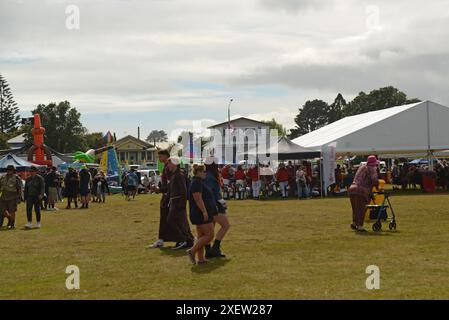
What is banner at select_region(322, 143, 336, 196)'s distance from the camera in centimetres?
3275

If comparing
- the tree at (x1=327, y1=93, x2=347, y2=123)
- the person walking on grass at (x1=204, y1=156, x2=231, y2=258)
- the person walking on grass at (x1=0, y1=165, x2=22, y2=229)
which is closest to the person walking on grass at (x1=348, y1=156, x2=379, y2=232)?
the person walking on grass at (x1=204, y1=156, x2=231, y2=258)

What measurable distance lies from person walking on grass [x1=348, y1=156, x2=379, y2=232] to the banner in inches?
675

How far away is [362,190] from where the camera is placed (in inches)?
607

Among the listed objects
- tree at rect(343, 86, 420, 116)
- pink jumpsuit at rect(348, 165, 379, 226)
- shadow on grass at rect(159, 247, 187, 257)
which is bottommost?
shadow on grass at rect(159, 247, 187, 257)

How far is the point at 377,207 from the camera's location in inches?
638

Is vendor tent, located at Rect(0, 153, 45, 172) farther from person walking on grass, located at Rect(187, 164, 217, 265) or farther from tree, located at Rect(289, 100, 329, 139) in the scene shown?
tree, located at Rect(289, 100, 329, 139)

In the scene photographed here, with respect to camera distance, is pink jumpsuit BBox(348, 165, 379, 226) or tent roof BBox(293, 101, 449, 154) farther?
tent roof BBox(293, 101, 449, 154)

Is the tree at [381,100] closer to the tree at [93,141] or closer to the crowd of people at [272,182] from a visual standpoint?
the tree at [93,141]

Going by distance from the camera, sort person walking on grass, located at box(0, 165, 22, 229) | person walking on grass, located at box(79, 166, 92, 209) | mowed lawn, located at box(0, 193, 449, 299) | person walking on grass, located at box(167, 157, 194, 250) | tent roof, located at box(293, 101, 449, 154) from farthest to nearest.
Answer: tent roof, located at box(293, 101, 449, 154), person walking on grass, located at box(79, 166, 92, 209), person walking on grass, located at box(0, 165, 22, 229), person walking on grass, located at box(167, 157, 194, 250), mowed lawn, located at box(0, 193, 449, 299)

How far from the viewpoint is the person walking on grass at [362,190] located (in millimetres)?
15352

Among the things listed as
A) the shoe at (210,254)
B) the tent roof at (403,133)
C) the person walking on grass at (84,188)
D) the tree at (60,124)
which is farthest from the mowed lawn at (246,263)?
the tree at (60,124)

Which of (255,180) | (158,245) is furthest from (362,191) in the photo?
(255,180)
